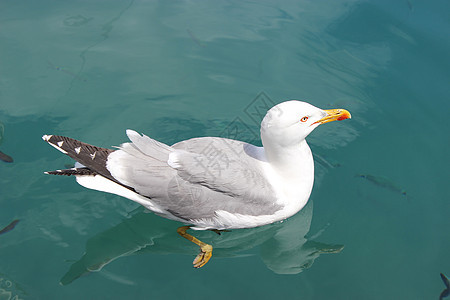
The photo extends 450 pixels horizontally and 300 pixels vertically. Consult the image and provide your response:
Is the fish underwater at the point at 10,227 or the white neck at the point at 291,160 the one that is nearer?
the white neck at the point at 291,160

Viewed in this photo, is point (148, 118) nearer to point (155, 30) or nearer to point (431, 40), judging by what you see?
point (155, 30)

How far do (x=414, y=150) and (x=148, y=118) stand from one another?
3330 mm

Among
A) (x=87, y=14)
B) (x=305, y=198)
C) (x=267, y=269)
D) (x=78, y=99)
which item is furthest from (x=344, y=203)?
(x=87, y=14)

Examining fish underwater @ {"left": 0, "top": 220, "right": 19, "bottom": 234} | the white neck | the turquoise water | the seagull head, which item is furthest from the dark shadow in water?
the seagull head

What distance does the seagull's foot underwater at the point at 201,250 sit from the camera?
4281mm

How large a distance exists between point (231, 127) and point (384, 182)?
193cm

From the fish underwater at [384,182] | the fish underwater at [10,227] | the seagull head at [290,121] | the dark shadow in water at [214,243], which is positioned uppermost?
the seagull head at [290,121]

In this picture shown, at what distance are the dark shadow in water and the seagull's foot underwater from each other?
0.24ft

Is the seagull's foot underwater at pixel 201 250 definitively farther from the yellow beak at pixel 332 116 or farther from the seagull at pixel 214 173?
the yellow beak at pixel 332 116

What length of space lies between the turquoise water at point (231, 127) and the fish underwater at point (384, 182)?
29 millimetres

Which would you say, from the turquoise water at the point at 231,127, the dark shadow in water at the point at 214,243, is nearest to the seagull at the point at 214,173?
the dark shadow in water at the point at 214,243

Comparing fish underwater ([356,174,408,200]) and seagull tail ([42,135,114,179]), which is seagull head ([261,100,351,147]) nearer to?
fish underwater ([356,174,408,200])

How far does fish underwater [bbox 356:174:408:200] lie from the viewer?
500 centimetres

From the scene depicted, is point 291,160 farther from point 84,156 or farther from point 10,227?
point 10,227
